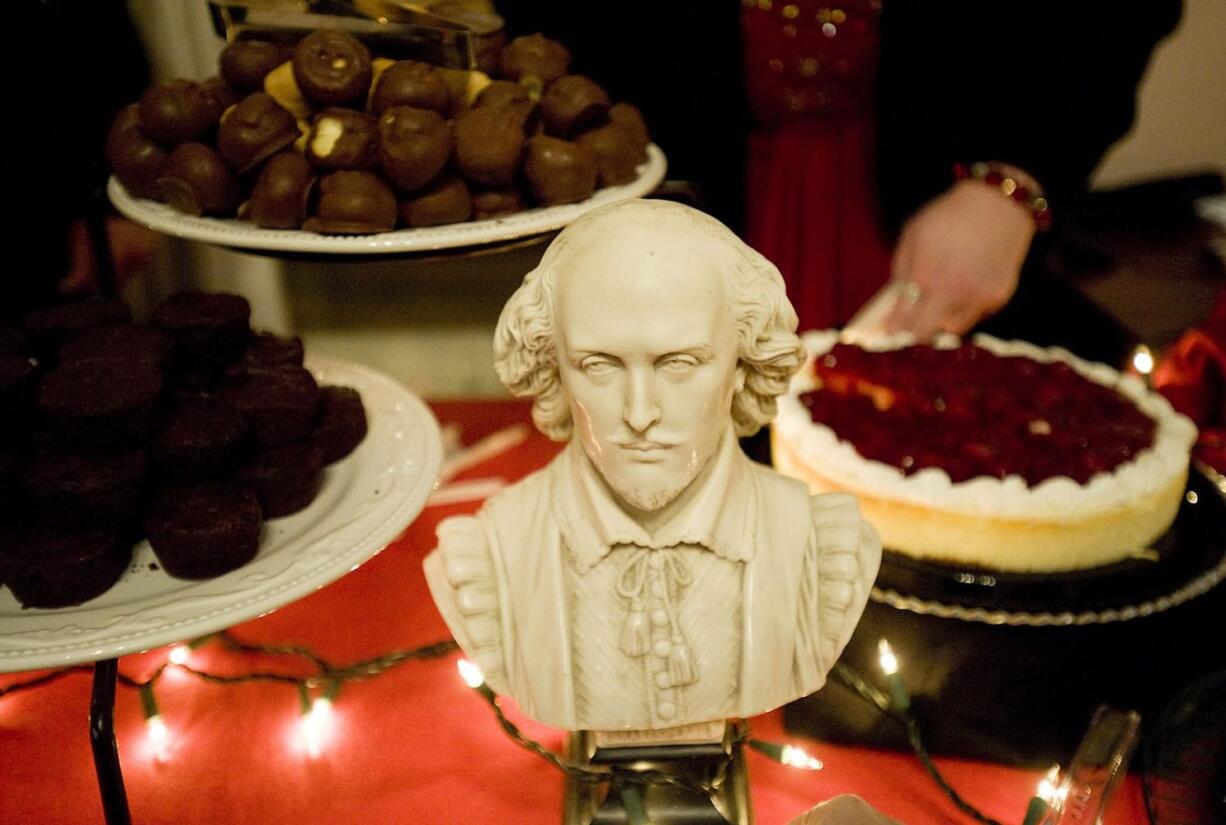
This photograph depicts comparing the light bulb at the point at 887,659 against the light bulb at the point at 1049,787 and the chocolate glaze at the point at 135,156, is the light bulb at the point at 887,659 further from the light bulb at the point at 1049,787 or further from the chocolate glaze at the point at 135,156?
the chocolate glaze at the point at 135,156

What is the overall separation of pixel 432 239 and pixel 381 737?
2.01 ft

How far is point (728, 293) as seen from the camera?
0.68m

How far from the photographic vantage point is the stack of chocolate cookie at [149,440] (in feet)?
2.73

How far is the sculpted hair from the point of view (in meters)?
0.67

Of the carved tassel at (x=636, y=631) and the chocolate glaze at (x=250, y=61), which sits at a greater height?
the chocolate glaze at (x=250, y=61)

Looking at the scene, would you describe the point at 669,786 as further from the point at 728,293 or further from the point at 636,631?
the point at 728,293

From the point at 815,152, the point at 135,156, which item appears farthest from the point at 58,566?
the point at 815,152

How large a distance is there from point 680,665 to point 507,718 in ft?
1.23

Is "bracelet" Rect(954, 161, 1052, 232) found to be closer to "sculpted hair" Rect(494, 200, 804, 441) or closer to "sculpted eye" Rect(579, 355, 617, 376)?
"sculpted hair" Rect(494, 200, 804, 441)

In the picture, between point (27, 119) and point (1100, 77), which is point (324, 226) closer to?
point (27, 119)

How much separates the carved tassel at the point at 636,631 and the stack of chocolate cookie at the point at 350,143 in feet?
1.51

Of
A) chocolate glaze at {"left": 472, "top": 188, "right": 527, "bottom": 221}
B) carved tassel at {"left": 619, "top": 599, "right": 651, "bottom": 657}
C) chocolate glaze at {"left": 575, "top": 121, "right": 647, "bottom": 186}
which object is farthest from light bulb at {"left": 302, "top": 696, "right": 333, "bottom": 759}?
chocolate glaze at {"left": 575, "top": 121, "right": 647, "bottom": 186}

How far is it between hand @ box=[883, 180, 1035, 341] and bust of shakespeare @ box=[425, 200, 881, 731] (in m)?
0.82

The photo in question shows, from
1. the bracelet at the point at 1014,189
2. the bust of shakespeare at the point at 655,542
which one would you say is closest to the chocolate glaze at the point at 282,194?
the bust of shakespeare at the point at 655,542
